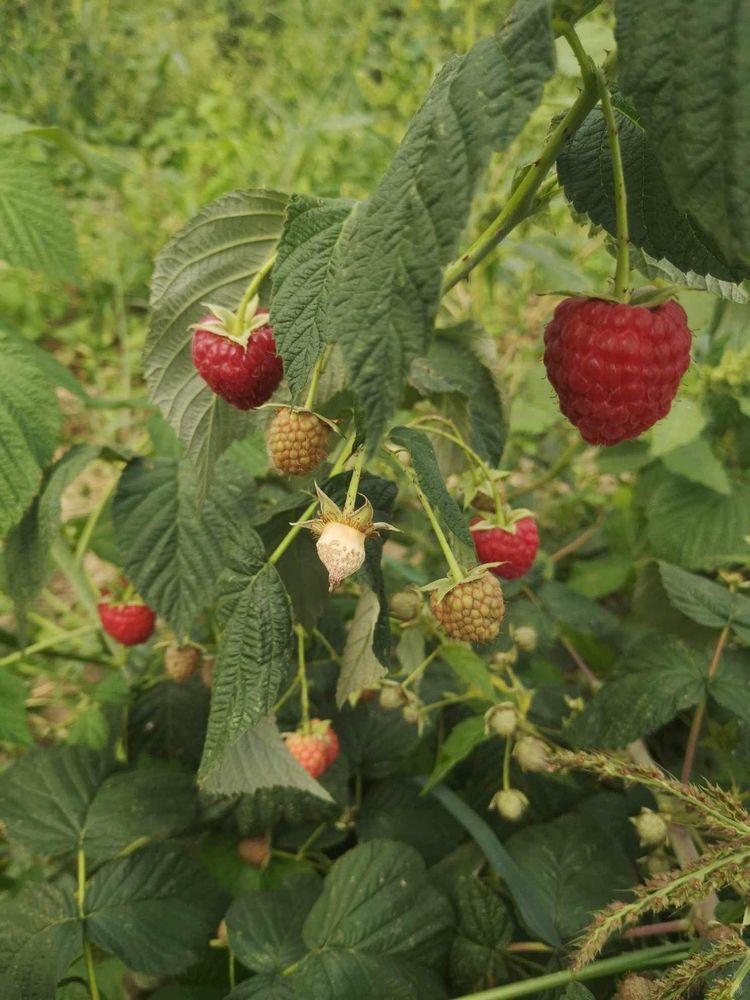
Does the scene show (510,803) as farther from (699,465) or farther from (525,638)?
(699,465)

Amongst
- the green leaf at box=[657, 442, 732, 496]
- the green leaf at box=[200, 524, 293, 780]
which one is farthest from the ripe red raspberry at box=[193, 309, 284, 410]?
the green leaf at box=[657, 442, 732, 496]

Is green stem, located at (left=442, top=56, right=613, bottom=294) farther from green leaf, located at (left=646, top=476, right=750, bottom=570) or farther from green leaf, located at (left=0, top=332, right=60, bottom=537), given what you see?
green leaf, located at (left=646, top=476, right=750, bottom=570)

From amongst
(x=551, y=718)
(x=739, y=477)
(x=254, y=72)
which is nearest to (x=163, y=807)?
(x=551, y=718)

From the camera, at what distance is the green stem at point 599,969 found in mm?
715

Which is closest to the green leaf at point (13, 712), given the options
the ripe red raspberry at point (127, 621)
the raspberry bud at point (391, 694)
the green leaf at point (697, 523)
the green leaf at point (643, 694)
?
the ripe red raspberry at point (127, 621)

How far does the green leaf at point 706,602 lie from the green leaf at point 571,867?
28 centimetres

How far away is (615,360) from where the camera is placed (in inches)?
22.5

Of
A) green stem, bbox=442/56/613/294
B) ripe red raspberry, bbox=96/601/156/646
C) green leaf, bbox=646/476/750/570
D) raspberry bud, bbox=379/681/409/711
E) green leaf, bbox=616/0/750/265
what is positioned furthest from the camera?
green leaf, bbox=646/476/750/570

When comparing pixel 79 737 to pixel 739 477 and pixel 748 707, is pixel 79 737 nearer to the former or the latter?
pixel 748 707

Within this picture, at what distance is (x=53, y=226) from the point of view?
3.44 ft

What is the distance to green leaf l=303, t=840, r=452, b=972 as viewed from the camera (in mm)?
803

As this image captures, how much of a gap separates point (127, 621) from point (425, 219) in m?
0.82

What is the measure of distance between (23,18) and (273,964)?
3.83m

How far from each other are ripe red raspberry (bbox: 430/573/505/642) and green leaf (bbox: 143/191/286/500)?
26cm
